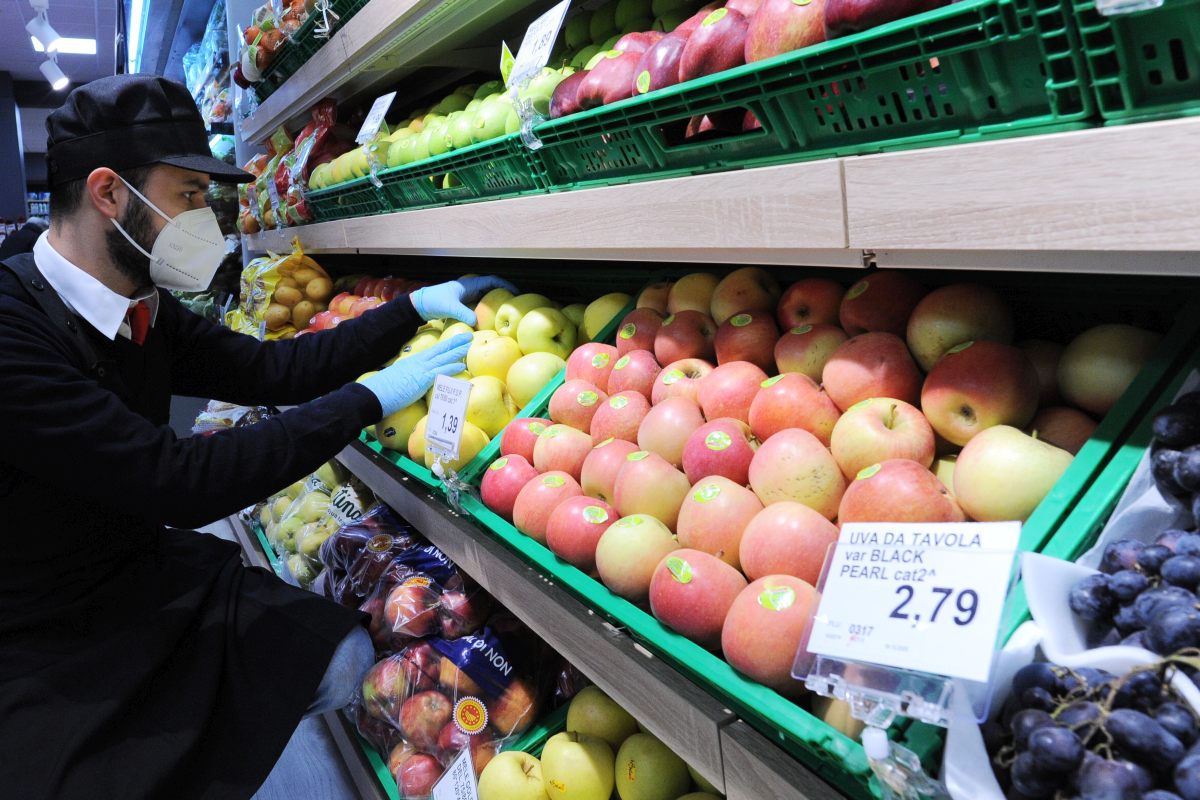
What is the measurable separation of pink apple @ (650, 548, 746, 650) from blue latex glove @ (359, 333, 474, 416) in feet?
3.45

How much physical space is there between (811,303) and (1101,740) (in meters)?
0.89

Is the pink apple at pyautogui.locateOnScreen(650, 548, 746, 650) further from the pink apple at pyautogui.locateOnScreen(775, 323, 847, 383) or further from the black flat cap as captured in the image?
the black flat cap

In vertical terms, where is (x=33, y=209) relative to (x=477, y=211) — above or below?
above

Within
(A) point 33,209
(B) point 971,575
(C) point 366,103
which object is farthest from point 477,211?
(A) point 33,209

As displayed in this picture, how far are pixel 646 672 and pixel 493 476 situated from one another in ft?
1.98

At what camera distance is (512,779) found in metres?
1.62

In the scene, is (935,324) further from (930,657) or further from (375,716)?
(375,716)

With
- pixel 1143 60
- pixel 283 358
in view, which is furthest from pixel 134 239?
pixel 1143 60

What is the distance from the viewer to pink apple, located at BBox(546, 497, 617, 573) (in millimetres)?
1301

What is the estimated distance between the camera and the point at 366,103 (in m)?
3.52

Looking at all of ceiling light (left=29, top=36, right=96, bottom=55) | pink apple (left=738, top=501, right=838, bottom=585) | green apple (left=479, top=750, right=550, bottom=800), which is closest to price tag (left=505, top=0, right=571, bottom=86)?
pink apple (left=738, top=501, right=838, bottom=585)

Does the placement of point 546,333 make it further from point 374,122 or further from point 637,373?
point 374,122

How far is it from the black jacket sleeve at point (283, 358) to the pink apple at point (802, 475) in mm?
1602

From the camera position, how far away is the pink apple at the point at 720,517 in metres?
1.12
